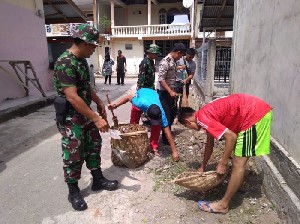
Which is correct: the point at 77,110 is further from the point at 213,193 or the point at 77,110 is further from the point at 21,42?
the point at 21,42

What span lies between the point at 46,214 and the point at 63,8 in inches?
436

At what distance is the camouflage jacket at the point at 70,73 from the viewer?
2.41 meters

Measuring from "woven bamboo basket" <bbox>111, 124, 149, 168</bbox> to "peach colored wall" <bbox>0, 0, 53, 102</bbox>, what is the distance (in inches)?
211

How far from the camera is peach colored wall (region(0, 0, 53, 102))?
288 inches

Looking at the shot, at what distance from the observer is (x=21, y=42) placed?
809 centimetres

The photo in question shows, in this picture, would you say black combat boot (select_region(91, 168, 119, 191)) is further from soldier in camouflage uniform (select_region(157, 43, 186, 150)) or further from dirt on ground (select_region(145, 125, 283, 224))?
soldier in camouflage uniform (select_region(157, 43, 186, 150))

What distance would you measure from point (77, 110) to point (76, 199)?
0.98 meters

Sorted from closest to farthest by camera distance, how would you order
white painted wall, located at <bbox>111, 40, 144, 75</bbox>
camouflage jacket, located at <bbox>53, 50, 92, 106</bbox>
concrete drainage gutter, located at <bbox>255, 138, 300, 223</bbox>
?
1. concrete drainage gutter, located at <bbox>255, 138, 300, 223</bbox>
2. camouflage jacket, located at <bbox>53, 50, 92, 106</bbox>
3. white painted wall, located at <bbox>111, 40, 144, 75</bbox>

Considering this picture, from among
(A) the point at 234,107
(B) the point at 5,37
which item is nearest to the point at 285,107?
(A) the point at 234,107

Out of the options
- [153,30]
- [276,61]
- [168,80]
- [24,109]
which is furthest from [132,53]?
[276,61]

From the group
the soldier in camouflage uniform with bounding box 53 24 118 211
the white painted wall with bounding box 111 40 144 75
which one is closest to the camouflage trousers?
the soldier in camouflage uniform with bounding box 53 24 118 211

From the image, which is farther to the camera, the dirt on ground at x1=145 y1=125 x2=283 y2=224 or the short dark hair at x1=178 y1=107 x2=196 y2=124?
the short dark hair at x1=178 y1=107 x2=196 y2=124

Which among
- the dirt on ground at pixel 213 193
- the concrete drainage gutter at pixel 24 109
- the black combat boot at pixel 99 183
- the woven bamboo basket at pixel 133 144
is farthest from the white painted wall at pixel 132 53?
the black combat boot at pixel 99 183

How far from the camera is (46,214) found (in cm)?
265
